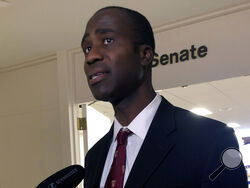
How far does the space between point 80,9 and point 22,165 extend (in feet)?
5.90

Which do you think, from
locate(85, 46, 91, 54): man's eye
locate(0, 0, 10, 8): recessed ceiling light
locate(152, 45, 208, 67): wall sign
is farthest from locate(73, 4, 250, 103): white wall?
locate(85, 46, 91, 54): man's eye

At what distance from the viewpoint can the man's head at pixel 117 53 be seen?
81cm

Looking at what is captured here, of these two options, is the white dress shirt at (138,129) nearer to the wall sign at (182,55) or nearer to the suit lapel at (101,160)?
the suit lapel at (101,160)

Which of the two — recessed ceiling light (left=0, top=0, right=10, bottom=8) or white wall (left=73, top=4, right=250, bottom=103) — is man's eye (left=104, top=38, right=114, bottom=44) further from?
white wall (left=73, top=4, right=250, bottom=103)

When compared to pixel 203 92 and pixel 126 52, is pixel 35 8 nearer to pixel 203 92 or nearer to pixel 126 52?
pixel 126 52

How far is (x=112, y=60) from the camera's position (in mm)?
807

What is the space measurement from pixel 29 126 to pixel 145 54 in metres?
2.83

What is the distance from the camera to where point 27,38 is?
2.89m

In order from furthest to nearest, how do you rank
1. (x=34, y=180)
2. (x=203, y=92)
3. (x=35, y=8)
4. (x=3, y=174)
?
(x=203, y=92), (x=3, y=174), (x=34, y=180), (x=35, y=8)

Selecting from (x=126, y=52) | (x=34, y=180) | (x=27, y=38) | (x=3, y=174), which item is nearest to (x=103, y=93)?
(x=126, y=52)

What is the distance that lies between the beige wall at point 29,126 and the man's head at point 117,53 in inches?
98.8

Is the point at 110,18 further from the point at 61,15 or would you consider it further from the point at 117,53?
the point at 61,15

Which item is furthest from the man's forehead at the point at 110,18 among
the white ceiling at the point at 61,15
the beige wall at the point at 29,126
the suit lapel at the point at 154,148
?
the beige wall at the point at 29,126

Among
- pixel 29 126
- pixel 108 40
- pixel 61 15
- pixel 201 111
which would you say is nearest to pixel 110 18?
pixel 108 40
